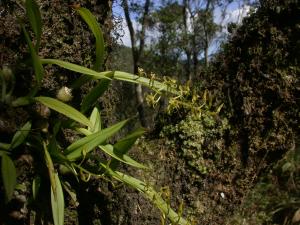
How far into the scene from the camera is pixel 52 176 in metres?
1.55

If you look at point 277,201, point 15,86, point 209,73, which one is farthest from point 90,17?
point 277,201

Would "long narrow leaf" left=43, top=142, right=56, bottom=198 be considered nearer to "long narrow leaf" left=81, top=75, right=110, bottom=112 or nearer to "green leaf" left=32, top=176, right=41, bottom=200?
"green leaf" left=32, top=176, right=41, bottom=200

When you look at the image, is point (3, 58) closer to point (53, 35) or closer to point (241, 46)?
point (53, 35)

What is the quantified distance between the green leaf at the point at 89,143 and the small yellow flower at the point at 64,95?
0.19 meters

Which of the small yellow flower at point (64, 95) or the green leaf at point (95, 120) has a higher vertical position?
the small yellow flower at point (64, 95)

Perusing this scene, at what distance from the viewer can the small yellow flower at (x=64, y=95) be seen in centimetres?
177

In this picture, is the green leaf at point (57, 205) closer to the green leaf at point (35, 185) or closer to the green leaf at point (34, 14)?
the green leaf at point (35, 185)

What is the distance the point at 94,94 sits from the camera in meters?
1.79

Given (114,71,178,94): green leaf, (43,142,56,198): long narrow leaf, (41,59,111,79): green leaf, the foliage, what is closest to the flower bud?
the foliage

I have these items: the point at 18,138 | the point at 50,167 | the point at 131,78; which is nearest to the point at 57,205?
the point at 50,167

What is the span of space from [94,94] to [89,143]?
0.22 meters

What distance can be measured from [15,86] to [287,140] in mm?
1253

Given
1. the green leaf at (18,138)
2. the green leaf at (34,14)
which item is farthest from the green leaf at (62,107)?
the green leaf at (34,14)

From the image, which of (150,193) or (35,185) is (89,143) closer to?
(35,185)
